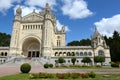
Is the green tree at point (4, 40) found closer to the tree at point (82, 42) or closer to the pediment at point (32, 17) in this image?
the pediment at point (32, 17)

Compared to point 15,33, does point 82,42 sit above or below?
below

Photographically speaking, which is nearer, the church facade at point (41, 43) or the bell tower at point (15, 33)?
the church facade at point (41, 43)

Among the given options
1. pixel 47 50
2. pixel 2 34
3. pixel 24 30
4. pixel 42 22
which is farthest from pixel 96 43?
pixel 2 34

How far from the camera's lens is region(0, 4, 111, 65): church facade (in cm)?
5831

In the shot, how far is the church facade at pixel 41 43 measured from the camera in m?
58.3

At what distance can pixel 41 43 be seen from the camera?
200ft

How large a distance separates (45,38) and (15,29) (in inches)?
482

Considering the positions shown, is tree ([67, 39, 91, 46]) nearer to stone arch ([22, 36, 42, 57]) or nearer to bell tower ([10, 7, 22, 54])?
stone arch ([22, 36, 42, 57])

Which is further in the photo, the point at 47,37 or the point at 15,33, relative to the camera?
the point at 15,33

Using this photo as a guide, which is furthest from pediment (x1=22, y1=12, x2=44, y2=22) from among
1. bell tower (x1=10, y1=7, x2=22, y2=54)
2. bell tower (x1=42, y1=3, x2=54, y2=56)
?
bell tower (x1=42, y1=3, x2=54, y2=56)

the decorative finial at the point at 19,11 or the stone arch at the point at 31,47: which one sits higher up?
the decorative finial at the point at 19,11

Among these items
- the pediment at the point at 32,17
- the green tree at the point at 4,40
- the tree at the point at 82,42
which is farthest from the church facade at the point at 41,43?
the tree at the point at 82,42

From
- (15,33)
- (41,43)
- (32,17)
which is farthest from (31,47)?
(32,17)

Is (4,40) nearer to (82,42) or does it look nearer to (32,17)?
(32,17)
